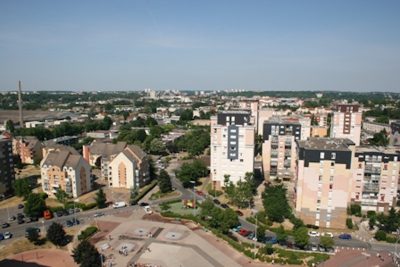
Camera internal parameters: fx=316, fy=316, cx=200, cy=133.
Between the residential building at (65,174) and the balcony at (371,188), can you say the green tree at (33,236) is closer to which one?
the residential building at (65,174)

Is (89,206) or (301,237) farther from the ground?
(301,237)

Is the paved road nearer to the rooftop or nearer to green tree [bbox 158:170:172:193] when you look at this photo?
green tree [bbox 158:170:172:193]

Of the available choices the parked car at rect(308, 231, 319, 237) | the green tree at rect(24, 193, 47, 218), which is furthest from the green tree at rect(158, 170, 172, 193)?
the parked car at rect(308, 231, 319, 237)

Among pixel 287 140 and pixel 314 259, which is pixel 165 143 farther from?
pixel 314 259

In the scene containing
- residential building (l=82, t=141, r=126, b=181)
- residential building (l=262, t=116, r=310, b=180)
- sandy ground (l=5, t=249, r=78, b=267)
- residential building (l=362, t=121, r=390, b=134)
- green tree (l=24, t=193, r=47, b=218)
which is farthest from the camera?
residential building (l=362, t=121, r=390, b=134)

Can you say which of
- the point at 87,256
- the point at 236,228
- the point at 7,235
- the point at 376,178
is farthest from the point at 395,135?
the point at 7,235

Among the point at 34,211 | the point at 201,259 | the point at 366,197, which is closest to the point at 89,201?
the point at 34,211

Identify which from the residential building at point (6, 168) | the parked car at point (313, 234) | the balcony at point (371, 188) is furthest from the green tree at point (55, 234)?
the balcony at point (371, 188)

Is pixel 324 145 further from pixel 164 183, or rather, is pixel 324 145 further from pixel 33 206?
pixel 33 206
